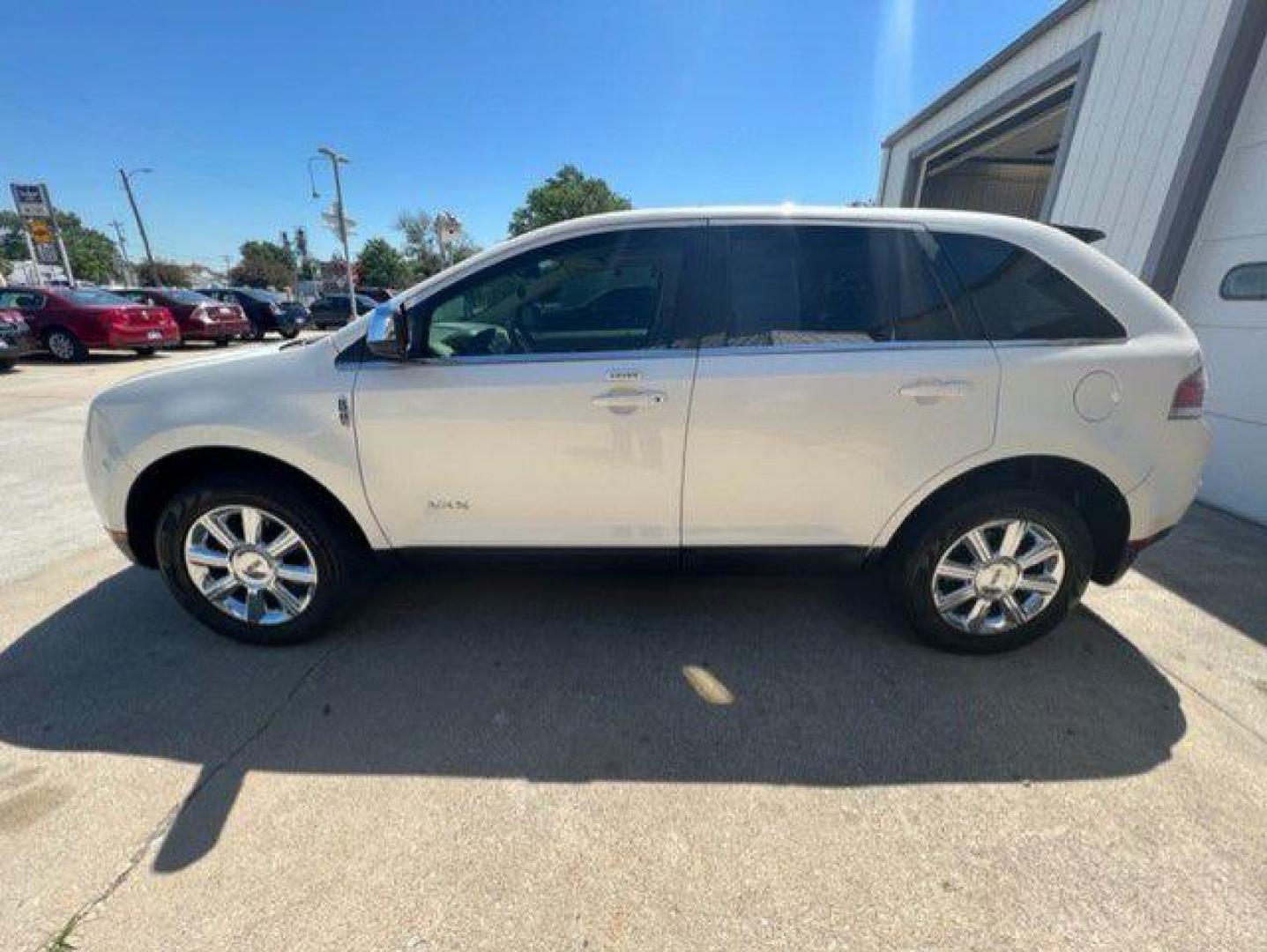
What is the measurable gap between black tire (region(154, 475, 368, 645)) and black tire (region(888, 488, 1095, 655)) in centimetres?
237

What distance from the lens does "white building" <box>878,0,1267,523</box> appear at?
4207 millimetres

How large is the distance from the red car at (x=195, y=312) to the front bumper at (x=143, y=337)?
1305 millimetres

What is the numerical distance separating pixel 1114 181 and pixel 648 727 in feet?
20.5

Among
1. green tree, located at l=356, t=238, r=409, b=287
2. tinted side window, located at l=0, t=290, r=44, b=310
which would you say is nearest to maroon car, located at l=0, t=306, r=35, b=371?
tinted side window, located at l=0, t=290, r=44, b=310

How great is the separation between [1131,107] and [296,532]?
7.02m

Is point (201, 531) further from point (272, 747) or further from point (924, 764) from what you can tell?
point (924, 764)

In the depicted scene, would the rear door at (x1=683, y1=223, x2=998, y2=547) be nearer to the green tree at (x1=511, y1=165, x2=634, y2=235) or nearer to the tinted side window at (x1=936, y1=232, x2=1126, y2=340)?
the tinted side window at (x1=936, y1=232, x2=1126, y2=340)

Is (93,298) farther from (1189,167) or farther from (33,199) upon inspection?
(33,199)

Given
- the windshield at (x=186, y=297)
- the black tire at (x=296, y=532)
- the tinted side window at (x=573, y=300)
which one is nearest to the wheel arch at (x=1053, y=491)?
the tinted side window at (x=573, y=300)

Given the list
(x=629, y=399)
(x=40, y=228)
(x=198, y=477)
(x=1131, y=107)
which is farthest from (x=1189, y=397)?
(x=40, y=228)

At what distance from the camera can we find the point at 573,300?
2514mm

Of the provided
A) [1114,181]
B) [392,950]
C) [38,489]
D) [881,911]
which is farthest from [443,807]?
[1114,181]

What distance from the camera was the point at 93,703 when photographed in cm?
235

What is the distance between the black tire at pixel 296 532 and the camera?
2469 mm
